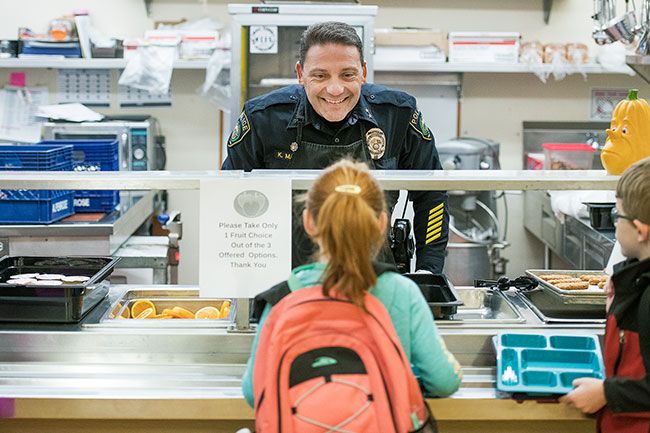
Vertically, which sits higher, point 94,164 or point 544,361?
point 94,164

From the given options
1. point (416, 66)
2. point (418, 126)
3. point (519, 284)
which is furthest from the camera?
point (416, 66)

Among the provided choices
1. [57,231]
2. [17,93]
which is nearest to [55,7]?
[17,93]

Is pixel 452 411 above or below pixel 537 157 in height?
below

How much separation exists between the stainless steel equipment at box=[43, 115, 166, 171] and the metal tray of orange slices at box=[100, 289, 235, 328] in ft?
8.26

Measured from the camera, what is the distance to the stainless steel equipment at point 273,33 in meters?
4.96

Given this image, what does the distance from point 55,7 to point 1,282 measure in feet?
12.6

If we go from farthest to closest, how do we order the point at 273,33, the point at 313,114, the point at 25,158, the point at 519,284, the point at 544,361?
the point at 273,33, the point at 25,158, the point at 313,114, the point at 519,284, the point at 544,361

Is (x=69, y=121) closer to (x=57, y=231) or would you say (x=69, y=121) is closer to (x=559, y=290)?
(x=57, y=231)

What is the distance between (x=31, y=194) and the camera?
393cm

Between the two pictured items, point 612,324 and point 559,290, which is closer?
point 612,324

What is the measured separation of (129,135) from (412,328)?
12.2 feet

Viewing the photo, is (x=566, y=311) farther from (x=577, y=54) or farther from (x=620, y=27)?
(x=577, y=54)

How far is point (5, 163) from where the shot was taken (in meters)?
3.88

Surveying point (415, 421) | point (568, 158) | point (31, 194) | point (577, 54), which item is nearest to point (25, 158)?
point (31, 194)
